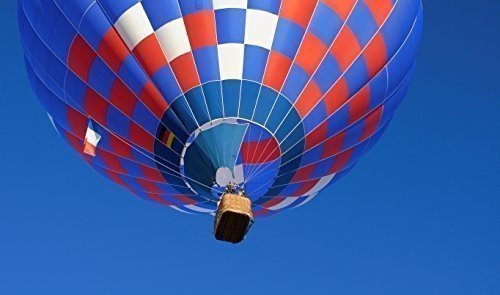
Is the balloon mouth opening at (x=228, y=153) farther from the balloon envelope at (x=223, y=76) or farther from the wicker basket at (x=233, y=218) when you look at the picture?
the wicker basket at (x=233, y=218)

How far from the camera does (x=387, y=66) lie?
34.3 feet

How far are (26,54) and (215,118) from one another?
8.90 ft

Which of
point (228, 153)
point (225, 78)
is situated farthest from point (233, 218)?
point (225, 78)

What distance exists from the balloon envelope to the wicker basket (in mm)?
518

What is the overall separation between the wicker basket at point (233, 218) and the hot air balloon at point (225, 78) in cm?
1

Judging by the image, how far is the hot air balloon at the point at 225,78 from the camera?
963 cm

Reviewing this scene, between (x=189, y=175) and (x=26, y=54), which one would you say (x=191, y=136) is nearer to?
(x=189, y=175)

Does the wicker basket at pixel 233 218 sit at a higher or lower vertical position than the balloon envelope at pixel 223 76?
lower

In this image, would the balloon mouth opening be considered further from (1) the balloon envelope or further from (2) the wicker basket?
(2) the wicker basket

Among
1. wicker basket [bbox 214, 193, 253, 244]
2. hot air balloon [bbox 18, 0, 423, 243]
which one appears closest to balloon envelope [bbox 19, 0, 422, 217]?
hot air balloon [bbox 18, 0, 423, 243]

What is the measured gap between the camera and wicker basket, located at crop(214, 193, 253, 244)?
360 inches

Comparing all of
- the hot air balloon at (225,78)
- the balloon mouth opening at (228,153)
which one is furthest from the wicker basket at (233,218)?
the balloon mouth opening at (228,153)

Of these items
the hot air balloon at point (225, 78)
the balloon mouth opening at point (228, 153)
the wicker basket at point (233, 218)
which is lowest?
the wicker basket at point (233, 218)

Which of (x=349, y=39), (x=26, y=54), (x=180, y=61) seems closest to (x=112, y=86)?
(x=180, y=61)
